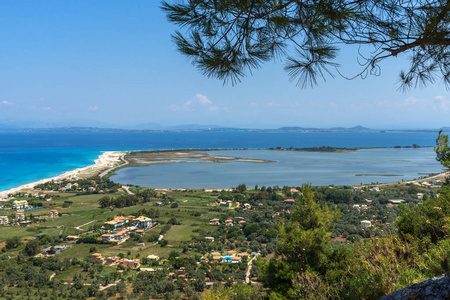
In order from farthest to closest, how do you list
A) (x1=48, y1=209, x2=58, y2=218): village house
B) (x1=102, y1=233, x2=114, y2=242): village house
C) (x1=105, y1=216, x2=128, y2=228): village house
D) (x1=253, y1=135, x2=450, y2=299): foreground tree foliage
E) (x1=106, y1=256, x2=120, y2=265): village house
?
1. (x1=48, y1=209, x2=58, y2=218): village house
2. (x1=105, y1=216, x2=128, y2=228): village house
3. (x1=102, y1=233, x2=114, y2=242): village house
4. (x1=106, y1=256, x2=120, y2=265): village house
5. (x1=253, y1=135, x2=450, y2=299): foreground tree foliage

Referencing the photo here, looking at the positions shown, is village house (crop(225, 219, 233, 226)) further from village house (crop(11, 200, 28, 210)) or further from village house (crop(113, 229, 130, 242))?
village house (crop(11, 200, 28, 210))

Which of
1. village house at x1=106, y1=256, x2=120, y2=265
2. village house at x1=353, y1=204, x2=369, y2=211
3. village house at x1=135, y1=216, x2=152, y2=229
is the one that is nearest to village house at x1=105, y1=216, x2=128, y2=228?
village house at x1=135, y1=216, x2=152, y2=229

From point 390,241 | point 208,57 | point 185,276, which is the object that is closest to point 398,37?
point 208,57

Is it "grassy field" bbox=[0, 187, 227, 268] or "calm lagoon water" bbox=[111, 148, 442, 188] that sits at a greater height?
"calm lagoon water" bbox=[111, 148, 442, 188]

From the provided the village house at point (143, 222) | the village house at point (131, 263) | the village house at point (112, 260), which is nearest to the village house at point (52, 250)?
the village house at point (112, 260)

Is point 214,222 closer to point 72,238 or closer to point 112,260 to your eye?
point 112,260

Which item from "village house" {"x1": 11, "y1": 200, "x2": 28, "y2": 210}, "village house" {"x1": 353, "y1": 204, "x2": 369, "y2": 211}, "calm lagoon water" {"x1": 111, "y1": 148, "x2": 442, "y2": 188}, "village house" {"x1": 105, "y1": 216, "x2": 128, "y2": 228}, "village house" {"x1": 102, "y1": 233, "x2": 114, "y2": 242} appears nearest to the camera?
"village house" {"x1": 102, "y1": 233, "x2": 114, "y2": 242}

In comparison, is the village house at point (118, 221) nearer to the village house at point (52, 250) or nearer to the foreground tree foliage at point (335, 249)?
the village house at point (52, 250)
